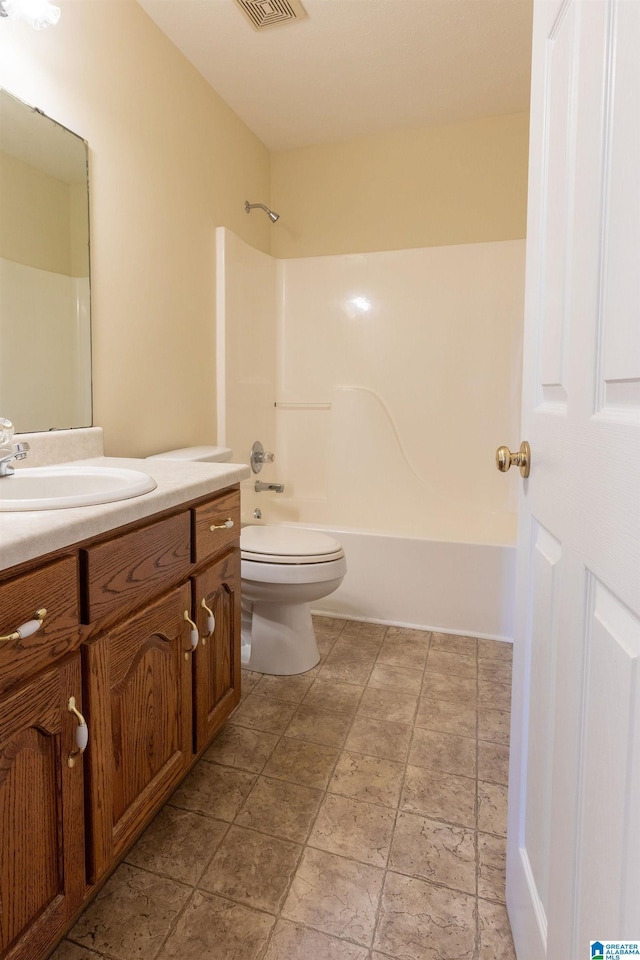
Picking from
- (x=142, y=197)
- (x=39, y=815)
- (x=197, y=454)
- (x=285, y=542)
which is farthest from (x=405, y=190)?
(x=39, y=815)

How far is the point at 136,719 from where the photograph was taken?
1093mm

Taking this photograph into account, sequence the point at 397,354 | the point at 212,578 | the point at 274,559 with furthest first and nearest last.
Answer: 1. the point at 397,354
2. the point at 274,559
3. the point at 212,578

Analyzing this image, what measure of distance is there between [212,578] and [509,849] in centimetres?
88

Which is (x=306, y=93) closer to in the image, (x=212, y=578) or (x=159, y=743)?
(x=212, y=578)

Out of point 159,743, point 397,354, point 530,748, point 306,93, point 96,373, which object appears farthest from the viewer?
point 397,354

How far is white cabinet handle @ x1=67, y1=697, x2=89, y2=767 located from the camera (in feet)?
2.94

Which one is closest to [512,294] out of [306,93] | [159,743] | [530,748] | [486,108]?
[486,108]

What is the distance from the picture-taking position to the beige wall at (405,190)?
2.59 m

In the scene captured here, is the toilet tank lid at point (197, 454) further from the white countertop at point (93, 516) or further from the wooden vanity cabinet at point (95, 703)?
the wooden vanity cabinet at point (95, 703)

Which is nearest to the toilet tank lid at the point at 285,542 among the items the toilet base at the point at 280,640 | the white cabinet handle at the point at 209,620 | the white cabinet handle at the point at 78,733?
the toilet base at the point at 280,640

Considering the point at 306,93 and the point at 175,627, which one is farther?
the point at 306,93

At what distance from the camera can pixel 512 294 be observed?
2621 millimetres

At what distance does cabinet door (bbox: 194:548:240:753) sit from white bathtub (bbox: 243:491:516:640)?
994 millimetres

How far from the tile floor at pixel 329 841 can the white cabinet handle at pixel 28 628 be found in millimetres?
685
